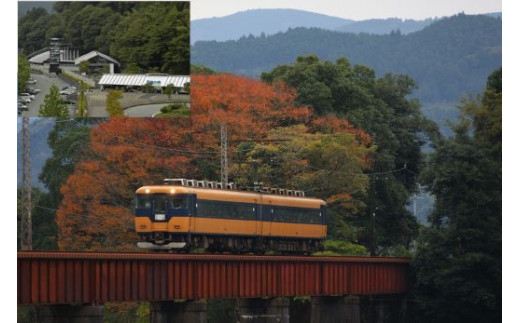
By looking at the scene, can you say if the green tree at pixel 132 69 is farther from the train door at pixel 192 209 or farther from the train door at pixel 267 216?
the train door at pixel 267 216

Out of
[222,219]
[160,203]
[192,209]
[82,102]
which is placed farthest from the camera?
[222,219]

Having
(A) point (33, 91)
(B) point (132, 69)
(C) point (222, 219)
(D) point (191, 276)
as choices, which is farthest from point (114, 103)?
(D) point (191, 276)

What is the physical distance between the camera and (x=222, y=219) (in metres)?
75.5

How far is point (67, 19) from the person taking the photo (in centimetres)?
7056

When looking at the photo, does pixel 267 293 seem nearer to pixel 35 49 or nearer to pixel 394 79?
pixel 35 49

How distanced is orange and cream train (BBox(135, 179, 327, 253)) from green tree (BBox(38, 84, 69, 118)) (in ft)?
20.9

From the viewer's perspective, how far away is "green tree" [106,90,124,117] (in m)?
71.6

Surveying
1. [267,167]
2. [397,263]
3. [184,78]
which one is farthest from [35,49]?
[267,167]

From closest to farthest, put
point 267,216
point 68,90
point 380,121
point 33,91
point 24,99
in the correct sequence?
point 68,90 < point 33,91 < point 24,99 < point 267,216 < point 380,121

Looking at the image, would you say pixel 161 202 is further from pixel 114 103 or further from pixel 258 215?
pixel 258 215

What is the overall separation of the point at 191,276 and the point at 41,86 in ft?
35.5

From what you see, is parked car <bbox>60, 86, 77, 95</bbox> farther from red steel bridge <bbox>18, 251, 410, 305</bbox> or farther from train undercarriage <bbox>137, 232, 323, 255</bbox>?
red steel bridge <bbox>18, 251, 410, 305</bbox>

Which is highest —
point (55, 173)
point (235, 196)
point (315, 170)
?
point (315, 170)

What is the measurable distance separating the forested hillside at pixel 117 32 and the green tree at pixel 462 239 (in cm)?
2174
